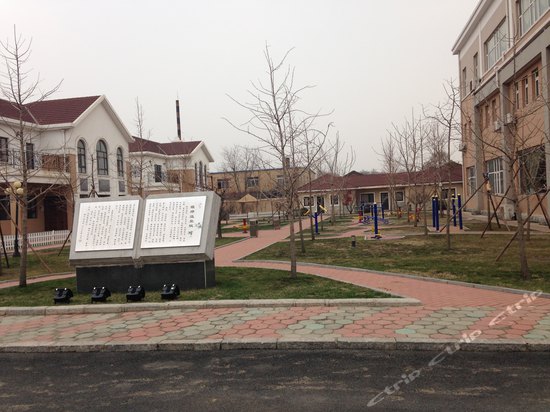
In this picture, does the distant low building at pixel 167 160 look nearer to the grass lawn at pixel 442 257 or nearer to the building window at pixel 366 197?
the building window at pixel 366 197

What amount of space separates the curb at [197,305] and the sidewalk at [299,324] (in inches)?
0.6

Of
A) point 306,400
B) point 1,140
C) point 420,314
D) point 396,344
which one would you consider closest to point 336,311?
point 420,314

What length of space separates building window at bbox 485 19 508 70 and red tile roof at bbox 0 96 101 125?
25.5m

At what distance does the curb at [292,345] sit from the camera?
485 centimetres

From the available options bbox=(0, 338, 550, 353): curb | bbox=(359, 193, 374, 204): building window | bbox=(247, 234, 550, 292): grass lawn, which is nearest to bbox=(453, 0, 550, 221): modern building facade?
bbox=(247, 234, 550, 292): grass lawn

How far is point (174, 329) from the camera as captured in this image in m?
5.98

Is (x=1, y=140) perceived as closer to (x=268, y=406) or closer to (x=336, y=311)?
(x=336, y=311)

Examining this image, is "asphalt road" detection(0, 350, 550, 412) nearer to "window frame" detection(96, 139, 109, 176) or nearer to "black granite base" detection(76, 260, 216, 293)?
"black granite base" detection(76, 260, 216, 293)

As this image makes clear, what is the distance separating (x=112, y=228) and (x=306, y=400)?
5838 mm

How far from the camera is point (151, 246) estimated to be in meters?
8.18

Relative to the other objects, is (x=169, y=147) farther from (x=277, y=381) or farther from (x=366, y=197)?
(x=277, y=381)

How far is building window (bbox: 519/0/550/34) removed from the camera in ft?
60.3

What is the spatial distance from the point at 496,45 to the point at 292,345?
1000 inches

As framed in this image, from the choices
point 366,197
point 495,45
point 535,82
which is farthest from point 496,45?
point 366,197
